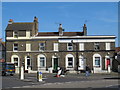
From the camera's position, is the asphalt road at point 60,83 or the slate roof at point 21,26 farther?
the slate roof at point 21,26

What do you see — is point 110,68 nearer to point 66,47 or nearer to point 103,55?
point 103,55

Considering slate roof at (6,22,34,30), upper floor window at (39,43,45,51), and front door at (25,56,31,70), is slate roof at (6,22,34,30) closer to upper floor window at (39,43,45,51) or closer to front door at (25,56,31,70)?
upper floor window at (39,43,45,51)

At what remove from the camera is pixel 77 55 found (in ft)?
167

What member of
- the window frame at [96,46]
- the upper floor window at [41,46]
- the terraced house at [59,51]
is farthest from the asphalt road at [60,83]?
the upper floor window at [41,46]

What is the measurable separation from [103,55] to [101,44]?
204 centimetres

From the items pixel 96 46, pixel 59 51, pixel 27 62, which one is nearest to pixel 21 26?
pixel 27 62

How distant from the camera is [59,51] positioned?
51281 millimetres

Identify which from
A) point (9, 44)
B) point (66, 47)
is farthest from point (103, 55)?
point (9, 44)

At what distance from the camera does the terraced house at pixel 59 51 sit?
50625 millimetres

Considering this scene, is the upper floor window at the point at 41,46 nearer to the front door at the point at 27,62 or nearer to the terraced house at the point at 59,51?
the terraced house at the point at 59,51

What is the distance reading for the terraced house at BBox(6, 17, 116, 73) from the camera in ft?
166

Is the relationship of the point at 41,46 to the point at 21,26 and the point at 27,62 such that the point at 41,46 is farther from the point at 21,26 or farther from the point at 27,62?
the point at 21,26

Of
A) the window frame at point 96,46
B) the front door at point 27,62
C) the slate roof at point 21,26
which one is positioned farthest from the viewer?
the slate roof at point 21,26

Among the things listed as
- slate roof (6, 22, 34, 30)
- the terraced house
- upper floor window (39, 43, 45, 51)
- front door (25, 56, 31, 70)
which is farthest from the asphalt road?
slate roof (6, 22, 34, 30)
